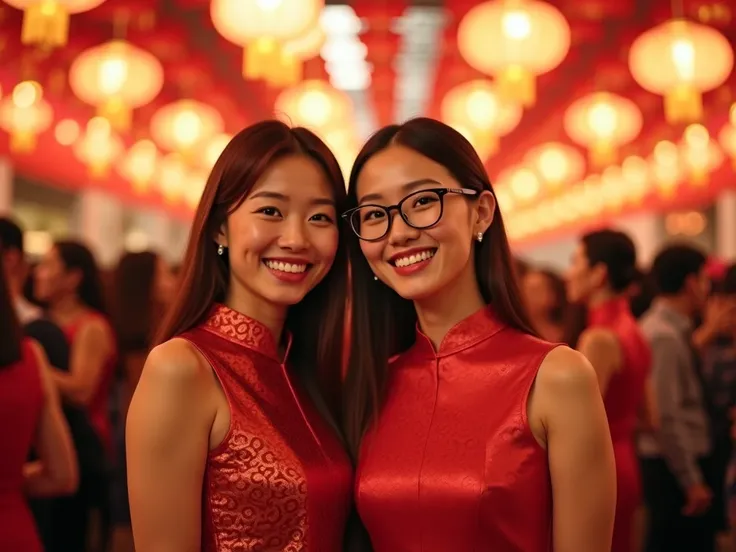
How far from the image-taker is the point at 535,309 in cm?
416

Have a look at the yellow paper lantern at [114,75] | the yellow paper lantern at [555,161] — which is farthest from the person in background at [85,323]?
the yellow paper lantern at [555,161]

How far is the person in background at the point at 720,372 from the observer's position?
384 centimetres

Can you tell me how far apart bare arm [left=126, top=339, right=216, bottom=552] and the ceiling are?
15.8ft

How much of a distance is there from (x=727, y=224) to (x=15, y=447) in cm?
1362

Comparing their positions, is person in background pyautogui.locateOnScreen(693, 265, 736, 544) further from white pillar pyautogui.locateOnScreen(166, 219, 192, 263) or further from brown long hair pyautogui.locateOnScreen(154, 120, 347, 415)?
white pillar pyautogui.locateOnScreen(166, 219, 192, 263)

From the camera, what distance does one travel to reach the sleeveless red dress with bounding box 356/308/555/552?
1.57 m

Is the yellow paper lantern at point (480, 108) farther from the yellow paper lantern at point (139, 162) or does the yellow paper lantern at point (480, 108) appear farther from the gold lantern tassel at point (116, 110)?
the yellow paper lantern at point (139, 162)

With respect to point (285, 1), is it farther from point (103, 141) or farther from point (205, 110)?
point (103, 141)

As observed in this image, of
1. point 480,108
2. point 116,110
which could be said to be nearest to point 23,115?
point 116,110

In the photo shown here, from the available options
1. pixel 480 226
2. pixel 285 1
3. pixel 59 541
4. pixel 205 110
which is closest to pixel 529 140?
pixel 205 110

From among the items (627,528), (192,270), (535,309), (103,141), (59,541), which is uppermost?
(103,141)

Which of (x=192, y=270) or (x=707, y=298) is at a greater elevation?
(x=192, y=270)

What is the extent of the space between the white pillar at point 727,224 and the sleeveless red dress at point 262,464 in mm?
13093

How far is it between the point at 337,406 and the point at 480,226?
0.51 meters
